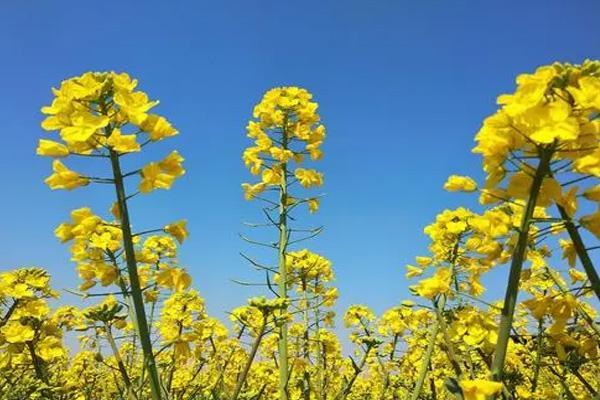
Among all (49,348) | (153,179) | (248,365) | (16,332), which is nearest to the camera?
(248,365)

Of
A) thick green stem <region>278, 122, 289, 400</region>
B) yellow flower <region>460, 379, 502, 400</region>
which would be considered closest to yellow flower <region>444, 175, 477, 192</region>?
yellow flower <region>460, 379, 502, 400</region>

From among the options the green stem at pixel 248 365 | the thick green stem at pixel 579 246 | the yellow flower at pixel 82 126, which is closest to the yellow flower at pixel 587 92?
the thick green stem at pixel 579 246

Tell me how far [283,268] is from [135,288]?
302 centimetres

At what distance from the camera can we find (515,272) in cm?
173

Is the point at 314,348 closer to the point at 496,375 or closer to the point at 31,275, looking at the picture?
the point at 31,275

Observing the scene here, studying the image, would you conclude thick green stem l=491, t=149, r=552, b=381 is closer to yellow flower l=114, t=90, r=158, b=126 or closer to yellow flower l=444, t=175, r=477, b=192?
yellow flower l=444, t=175, r=477, b=192

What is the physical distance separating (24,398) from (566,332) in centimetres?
349

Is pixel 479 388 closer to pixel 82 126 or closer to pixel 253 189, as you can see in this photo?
pixel 82 126

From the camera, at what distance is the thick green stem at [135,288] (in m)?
2.04

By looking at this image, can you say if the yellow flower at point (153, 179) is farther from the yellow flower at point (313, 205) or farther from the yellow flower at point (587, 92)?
the yellow flower at point (313, 205)

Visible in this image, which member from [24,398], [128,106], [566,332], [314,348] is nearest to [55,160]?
[128,106]

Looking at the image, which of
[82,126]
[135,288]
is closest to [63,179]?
[82,126]

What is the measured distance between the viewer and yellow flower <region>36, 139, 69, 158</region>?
2576 mm

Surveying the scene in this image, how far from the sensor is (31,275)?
16.0 ft
